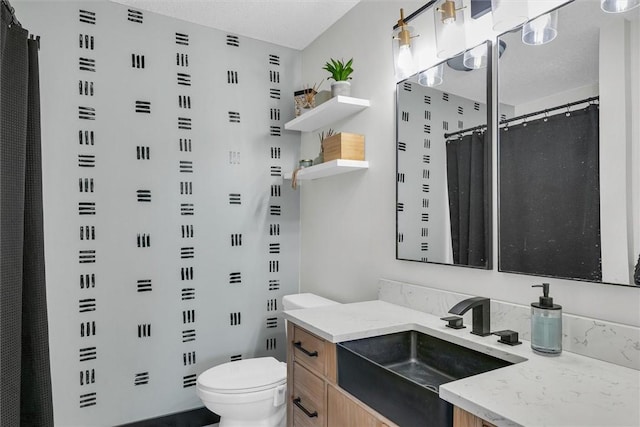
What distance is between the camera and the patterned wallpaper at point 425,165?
5.49 feet

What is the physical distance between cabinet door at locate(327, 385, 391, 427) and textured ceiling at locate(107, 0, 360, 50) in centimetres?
209

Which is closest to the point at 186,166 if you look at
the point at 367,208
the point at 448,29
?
the point at 367,208

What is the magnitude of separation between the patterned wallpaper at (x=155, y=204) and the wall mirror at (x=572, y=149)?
66.6 inches

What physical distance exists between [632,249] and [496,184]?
487 millimetres

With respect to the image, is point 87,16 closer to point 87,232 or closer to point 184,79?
point 184,79

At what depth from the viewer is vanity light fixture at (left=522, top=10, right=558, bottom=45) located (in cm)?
130

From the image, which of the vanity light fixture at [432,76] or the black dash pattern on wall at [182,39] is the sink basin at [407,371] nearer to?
the vanity light fixture at [432,76]

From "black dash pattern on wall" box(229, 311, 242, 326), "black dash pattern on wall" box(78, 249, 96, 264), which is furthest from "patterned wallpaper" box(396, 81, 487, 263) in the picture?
"black dash pattern on wall" box(78, 249, 96, 264)

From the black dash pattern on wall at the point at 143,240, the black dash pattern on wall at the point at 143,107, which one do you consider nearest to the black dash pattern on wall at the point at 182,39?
the black dash pattern on wall at the point at 143,107

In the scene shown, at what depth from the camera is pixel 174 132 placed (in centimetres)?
246

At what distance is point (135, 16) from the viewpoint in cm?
236

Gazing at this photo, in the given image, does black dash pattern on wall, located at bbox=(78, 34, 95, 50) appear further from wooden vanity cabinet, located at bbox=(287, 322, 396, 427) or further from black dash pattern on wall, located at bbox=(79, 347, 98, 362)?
wooden vanity cabinet, located at bbox=(287, 322, 396, 427)

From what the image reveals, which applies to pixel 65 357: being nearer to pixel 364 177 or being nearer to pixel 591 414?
pixel 364 177

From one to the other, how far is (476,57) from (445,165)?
45 centimetres
